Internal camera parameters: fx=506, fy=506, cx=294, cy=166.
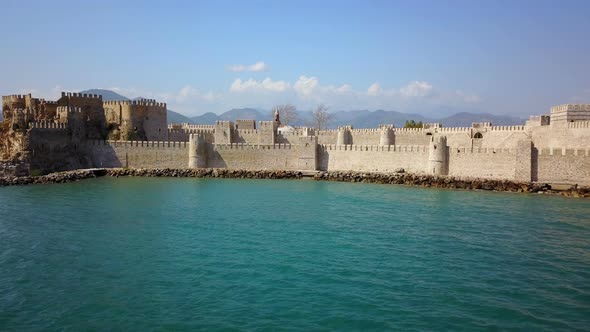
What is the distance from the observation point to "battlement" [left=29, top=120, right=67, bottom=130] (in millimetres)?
24969

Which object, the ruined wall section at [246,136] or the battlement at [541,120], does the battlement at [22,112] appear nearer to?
the ruined wall section at [246,136]

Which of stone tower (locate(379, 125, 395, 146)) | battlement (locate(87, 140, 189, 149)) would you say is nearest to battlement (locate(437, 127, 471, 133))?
stone tower (locate(379, 125, 395, 146))

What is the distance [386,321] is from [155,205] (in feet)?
39.1

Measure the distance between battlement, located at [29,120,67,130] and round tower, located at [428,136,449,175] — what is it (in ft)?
61.0

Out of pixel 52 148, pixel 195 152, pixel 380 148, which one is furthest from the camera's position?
pixel 195 152

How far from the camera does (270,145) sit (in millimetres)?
27875

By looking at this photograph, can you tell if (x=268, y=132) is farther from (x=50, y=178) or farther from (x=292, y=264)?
(x=292, y=264)

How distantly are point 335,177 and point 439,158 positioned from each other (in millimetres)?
5159

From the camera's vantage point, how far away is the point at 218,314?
28.0 feet

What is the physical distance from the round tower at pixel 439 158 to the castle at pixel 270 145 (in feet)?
0.16

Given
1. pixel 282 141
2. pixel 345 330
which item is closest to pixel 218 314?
pixel 345 330

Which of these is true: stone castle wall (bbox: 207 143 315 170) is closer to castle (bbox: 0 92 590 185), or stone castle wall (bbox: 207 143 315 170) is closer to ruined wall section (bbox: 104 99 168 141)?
castle (bbox: 0 92 590 185)

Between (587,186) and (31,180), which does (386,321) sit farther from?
(31,180)

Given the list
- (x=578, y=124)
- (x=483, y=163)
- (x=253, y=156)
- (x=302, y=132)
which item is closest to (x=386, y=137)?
(x=302, y=132)
